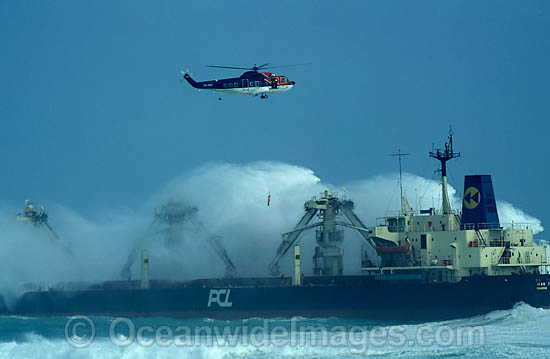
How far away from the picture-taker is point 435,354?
45156mm

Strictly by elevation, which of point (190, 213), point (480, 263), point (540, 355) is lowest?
point (540, 355)

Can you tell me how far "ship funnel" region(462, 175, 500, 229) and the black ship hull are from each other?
157 inches

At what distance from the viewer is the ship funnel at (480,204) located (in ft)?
199

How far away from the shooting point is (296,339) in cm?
5131

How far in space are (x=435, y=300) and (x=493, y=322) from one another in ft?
14.1

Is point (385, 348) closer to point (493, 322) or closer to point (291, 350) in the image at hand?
point (291, 350)

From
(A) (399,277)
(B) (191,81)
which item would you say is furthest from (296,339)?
(B) (191,81)

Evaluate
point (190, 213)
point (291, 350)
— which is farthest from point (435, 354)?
point (190, 213)

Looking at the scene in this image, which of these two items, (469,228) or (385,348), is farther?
(469,228)

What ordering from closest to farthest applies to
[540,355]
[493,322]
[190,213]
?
[540,355], [493,322], [190,213]

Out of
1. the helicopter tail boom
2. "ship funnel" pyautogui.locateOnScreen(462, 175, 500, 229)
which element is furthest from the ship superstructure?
the helicopter tail boom

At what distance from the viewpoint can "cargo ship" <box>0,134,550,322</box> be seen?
2301 inches

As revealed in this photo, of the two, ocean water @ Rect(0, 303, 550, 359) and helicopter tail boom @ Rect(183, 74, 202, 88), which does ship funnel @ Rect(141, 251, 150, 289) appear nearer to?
ocean water @ Rect(0, 303, 550, 359)

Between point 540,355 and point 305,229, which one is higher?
point 305,229
